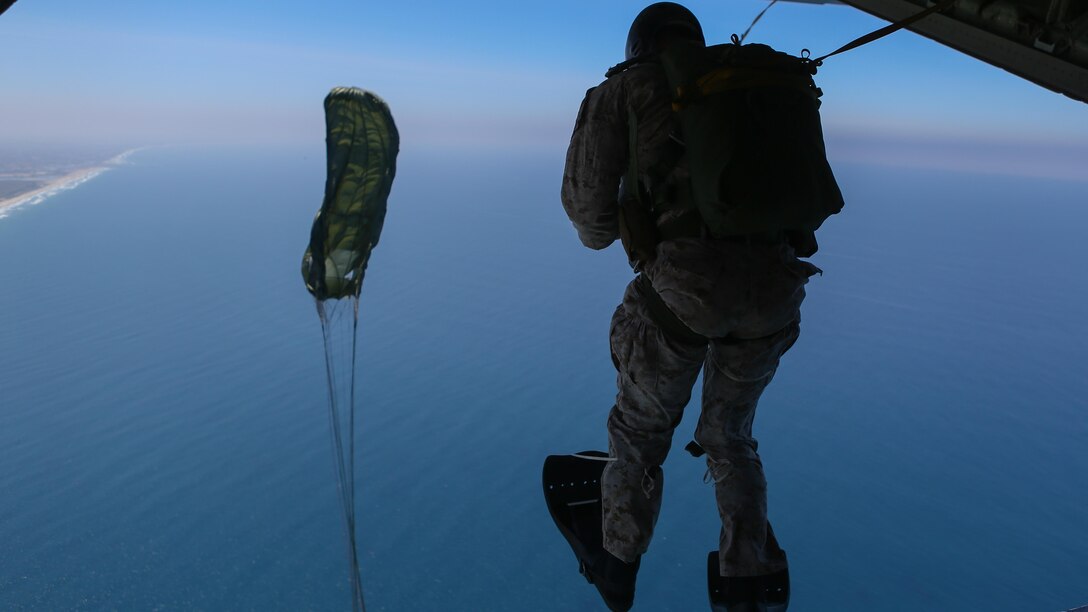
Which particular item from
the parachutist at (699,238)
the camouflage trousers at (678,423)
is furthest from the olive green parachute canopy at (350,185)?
the camouflage trousers at (678,423)

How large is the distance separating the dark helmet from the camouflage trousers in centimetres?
76

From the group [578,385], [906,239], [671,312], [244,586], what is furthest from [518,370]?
[906,239]

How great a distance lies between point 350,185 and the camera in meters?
2.62

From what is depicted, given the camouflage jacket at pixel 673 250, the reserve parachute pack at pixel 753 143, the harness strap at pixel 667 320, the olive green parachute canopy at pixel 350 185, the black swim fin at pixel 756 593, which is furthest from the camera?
the olive green parachute canopy at pixel 350 185

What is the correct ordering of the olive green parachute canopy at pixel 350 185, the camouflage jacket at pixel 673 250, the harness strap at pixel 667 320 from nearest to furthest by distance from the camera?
the camouflage jacket at pixel 673 250 → the harness strap at pixel 667 320 → the olive green parachute canopy at pixel 350 185

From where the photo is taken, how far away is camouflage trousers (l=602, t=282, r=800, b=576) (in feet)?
6.52

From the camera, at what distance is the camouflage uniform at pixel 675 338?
1805 mm

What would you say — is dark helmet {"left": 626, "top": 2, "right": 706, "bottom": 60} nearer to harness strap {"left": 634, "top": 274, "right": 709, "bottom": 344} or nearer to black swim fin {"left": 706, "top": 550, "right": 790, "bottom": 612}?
harness strap {"left": 634, "top": 274, "right": 709, "bottom": 344}

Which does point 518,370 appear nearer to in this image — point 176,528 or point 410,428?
point 410,428

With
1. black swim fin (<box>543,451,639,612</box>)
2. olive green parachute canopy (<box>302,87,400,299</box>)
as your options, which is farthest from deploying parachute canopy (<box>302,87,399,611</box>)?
black swim fin (<box>543,451,639,612</box>)

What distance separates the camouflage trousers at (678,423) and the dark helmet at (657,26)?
30.0 inches

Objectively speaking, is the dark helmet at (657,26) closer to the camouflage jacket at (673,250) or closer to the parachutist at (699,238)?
the parachutist at (699,238)

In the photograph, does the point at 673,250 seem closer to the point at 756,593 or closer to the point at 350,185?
the point at 756,593

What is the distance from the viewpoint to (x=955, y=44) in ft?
10.0
